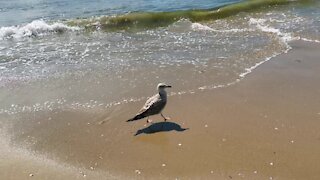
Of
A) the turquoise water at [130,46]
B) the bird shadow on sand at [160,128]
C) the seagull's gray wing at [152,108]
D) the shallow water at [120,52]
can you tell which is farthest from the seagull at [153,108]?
the turquoise water at [130,46]

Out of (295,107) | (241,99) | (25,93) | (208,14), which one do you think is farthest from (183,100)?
(208,14)

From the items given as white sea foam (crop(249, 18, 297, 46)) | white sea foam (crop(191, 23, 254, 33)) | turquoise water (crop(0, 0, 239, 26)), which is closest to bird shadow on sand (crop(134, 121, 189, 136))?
white sea foam (crop(249, 18, 297, 46))

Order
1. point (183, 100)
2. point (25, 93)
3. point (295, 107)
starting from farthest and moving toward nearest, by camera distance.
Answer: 1. point (25, 93)
2. point (183, 100)
3. point (295, 107)

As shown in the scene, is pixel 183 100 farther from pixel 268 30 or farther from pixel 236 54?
pixel 268 30

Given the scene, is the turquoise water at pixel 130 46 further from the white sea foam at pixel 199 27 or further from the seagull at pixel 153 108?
the seagull at pixel 153 108

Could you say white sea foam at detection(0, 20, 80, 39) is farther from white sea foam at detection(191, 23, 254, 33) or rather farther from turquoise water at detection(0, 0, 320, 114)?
white sea foam at detection(191, 23, 254, 33)

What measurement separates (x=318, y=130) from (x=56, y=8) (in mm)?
15994

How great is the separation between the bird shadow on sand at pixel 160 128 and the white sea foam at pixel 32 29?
957 centimetres

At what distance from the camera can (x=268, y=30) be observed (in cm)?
1498

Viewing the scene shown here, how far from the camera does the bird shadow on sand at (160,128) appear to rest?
8133 millimetres

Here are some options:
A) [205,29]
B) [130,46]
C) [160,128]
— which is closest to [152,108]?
[160,128]

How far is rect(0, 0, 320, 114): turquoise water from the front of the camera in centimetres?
1012

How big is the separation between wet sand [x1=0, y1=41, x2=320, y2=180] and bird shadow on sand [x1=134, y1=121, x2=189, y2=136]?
17 mm

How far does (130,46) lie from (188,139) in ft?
21.9
